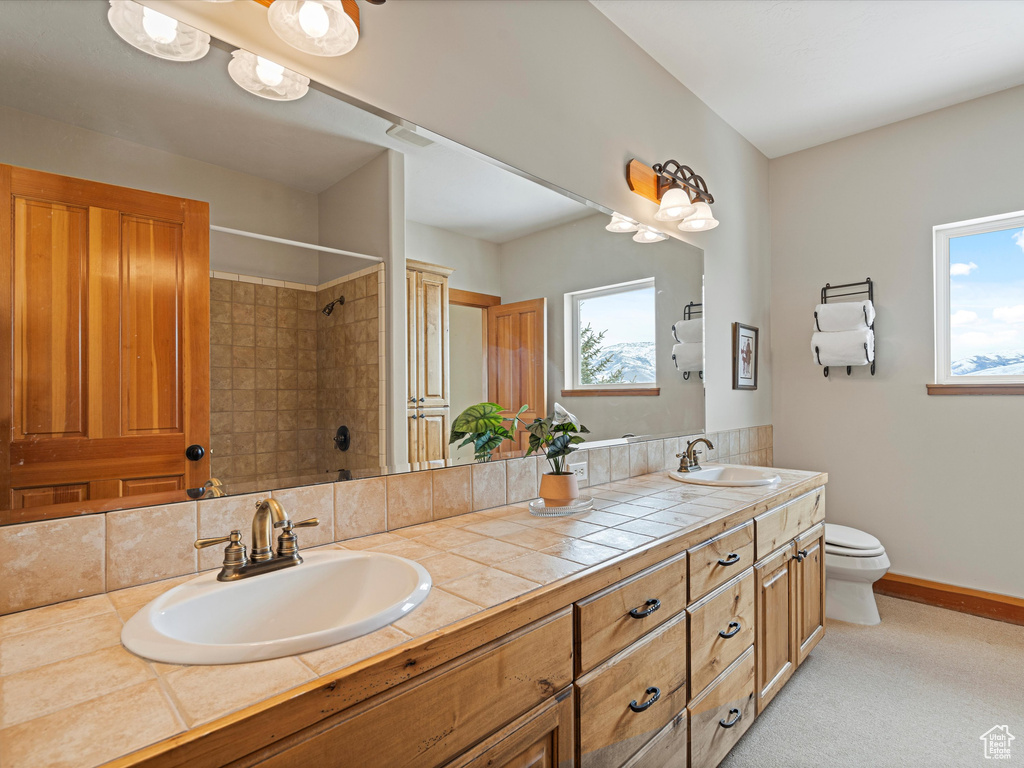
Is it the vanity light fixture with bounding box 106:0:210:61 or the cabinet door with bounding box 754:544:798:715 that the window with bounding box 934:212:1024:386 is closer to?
the cabinet door with bounding box 754:544:798:715

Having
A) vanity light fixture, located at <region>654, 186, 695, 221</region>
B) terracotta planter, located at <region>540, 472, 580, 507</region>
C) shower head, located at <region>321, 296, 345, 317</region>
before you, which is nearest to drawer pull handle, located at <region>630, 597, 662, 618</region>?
terracotta planter, located at <region>540, 472, 580, 507</region>

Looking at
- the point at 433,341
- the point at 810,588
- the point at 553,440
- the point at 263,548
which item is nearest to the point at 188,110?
the point at 433,341

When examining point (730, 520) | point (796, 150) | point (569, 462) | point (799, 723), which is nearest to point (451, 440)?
point (569, 462)

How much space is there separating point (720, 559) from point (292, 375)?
4.08 ft

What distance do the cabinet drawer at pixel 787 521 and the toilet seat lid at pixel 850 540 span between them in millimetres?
418

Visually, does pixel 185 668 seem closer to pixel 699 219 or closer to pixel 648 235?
pixel 648 235

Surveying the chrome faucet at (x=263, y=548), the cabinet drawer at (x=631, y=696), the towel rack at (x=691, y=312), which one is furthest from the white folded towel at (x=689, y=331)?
the chrome faucet at (x=263, y=548)

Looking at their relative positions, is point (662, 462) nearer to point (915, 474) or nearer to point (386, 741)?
point (915, 474)

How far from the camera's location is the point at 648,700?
1.22 metres

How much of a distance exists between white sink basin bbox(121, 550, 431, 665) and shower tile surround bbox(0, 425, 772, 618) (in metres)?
0.11

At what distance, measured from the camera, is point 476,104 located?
158 cm

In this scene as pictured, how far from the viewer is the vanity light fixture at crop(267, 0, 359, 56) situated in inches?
44.2

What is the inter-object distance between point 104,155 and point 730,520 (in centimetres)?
169

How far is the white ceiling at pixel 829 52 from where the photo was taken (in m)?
2.07
